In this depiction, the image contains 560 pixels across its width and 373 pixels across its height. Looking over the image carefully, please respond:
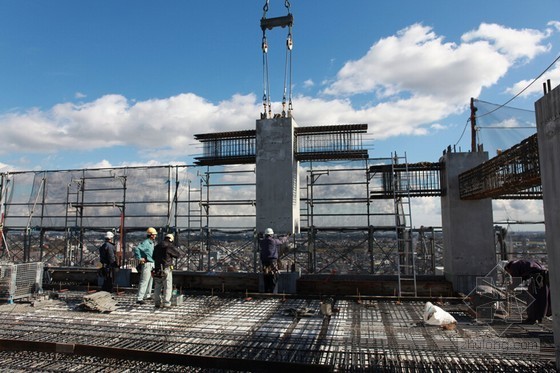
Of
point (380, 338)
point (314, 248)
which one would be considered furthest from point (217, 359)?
point (314, 248)

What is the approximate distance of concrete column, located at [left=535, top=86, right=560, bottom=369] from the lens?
15.6ft

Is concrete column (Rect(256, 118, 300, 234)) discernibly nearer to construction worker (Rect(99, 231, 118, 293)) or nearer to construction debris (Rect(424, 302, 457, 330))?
construction worker (Rect(99, 231, 118, 293))

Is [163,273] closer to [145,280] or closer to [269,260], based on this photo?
[145,280]

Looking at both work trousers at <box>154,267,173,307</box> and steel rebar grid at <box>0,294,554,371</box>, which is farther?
work trousers at <box>154,267,173,307</box>

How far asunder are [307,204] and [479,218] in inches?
217

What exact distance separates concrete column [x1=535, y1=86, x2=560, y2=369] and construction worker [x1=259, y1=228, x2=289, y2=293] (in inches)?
253

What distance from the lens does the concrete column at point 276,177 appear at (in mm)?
11766

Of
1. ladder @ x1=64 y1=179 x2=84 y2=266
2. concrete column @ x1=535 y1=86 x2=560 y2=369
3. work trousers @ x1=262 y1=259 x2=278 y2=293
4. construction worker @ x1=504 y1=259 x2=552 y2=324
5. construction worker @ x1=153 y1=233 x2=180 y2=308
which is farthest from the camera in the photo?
ladder @ x1=64 y1=179 x2=84 y2=266

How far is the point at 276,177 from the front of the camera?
470 inches

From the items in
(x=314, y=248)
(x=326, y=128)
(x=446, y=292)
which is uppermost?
(x=326, y=128)

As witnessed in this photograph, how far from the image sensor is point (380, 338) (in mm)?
6164

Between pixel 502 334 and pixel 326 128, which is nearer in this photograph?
pixel 502 334

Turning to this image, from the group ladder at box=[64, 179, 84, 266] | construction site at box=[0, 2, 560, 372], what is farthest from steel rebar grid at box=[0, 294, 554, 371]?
ladder at box=[64, 179, 84, 266]

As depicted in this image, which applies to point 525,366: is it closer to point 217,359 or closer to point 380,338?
point 380,338
